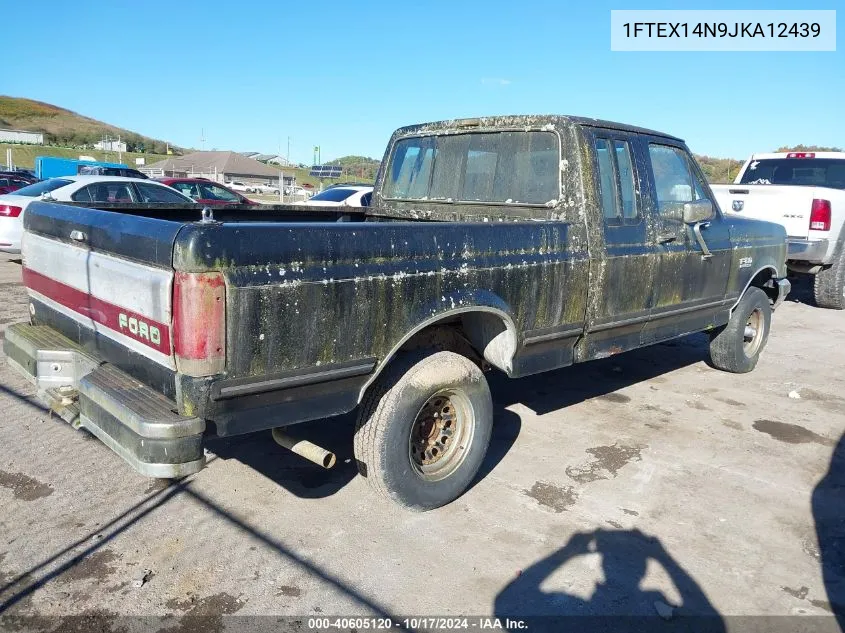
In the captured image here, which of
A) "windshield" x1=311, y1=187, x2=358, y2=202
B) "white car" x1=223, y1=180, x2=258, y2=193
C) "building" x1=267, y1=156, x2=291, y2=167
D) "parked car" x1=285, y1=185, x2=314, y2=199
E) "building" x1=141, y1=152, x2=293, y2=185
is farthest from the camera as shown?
"building" x1=267, y1=156, x2=291, y2=167

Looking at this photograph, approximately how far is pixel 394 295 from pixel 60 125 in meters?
117

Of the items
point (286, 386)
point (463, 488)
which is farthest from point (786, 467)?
point (286, 386)

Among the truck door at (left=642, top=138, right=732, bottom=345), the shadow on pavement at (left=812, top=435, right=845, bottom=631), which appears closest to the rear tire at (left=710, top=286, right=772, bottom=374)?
the truck door at (left=642, top=138, right=732, bottom=345)

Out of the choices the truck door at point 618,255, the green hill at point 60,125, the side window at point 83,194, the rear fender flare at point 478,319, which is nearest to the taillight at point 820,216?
the truck door at point 618,255

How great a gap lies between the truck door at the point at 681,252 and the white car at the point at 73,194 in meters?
7.04

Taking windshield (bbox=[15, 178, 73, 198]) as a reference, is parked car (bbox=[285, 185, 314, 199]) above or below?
above

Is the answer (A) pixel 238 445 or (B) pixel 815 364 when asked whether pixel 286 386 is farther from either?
(B) pixel 815 364

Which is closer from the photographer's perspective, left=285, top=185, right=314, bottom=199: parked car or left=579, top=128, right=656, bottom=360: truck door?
left=579, top=128, right=656, bottom=360: truck door

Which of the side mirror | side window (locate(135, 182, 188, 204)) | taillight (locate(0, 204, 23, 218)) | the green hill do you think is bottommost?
taillight (locate(0, 204, 23, 218))

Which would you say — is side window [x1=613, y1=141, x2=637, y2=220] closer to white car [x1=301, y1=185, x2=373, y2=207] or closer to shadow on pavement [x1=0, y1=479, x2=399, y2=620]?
shadow on pavement [x1=0, y1=479, x2=399, y2=620]

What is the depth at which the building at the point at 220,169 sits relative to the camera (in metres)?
46.6

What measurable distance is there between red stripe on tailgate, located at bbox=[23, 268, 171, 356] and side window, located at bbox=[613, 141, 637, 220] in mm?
2930

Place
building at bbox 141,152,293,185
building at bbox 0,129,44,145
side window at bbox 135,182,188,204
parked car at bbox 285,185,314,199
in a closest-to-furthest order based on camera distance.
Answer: side window at bbox 135,182,188,204
parked car at bbox 285,185,314,199
building at bbox 141,152,293,185
building at bbox 0,129,44,145

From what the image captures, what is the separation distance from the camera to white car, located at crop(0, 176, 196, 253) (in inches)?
387
